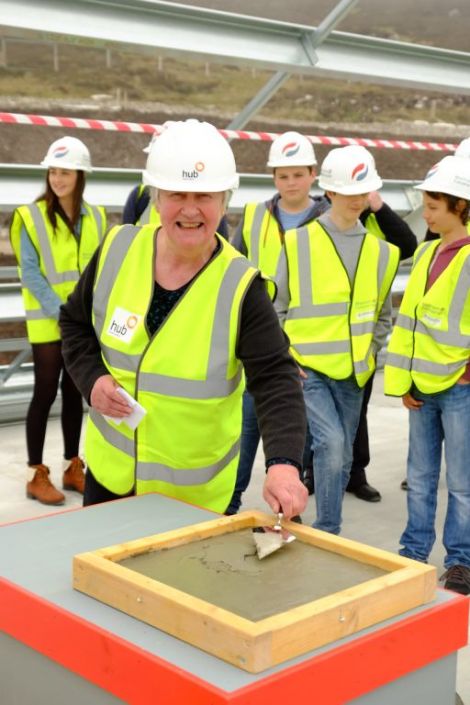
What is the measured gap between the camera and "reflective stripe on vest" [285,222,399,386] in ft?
15.2

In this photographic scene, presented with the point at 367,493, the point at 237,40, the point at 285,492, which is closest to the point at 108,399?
the point at 285,492

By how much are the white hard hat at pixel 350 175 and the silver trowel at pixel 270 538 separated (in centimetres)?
252

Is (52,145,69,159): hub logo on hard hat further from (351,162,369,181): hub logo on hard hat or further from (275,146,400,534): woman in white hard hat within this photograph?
(351,162,369,181): hub logo on hard hat

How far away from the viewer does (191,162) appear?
2584mm

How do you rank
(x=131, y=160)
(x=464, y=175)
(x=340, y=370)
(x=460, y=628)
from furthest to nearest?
(x=131, y=160) < (x=340, y=370) < (x=464, y=175) < (x=460, y=628)

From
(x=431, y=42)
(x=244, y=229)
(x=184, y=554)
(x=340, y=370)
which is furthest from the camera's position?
(x=431, y=42)

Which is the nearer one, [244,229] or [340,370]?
[340,370]

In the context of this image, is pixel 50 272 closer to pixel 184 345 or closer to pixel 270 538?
pixel 184 345

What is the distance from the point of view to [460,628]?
2.02 m

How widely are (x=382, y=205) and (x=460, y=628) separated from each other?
141 inches

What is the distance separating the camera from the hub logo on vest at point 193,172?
8.46 ft

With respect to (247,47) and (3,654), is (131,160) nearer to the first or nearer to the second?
(247,47)

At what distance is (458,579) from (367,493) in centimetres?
130

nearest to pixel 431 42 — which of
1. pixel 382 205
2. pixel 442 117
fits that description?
pixel 382 205
